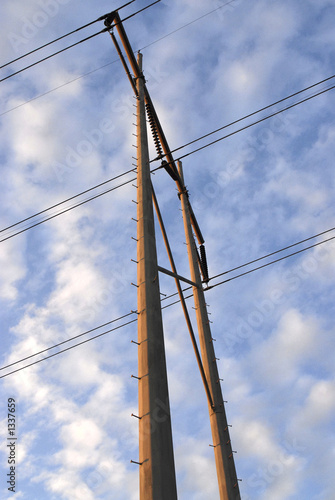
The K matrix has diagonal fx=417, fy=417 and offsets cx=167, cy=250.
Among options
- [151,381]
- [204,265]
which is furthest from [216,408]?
[204,265]

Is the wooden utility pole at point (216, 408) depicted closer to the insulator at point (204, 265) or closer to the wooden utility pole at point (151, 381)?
the insulator at point (204, 265)

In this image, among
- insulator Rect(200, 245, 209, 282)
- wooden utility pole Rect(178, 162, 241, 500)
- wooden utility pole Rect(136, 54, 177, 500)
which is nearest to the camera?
wooden utility pole Rect(136, 54, 177, 500)

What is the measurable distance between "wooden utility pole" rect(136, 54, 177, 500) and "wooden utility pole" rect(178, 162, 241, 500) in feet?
17.0

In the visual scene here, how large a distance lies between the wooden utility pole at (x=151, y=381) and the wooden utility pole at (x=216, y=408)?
5184mm

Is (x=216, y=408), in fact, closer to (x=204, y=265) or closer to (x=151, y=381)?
(x=151, y=381)

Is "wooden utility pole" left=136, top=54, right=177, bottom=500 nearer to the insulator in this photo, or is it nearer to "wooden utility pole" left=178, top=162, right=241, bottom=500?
"wooden utility pole" left=178, top=162, right=241, bottom=500

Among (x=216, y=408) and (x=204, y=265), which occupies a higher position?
(x=204, y=265)

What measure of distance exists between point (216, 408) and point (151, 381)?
557cm

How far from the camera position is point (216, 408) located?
1161cm

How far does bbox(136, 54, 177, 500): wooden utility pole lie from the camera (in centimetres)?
598

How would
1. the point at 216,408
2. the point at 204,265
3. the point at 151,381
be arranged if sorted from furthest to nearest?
the point at 204,265, the point at 216,408, the point at 151,381

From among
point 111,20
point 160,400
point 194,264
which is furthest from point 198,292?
point 111,20

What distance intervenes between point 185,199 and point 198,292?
4.77 metres

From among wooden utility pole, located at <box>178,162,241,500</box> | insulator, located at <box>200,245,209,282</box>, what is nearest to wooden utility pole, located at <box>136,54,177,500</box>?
wooden utility pole, located at <box>178,162,241,500</box>
